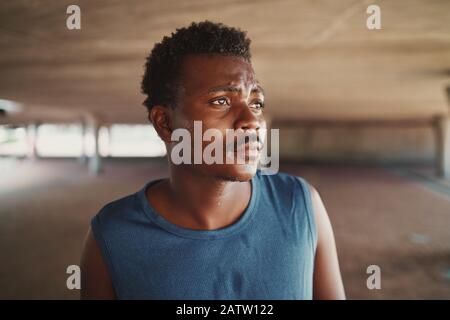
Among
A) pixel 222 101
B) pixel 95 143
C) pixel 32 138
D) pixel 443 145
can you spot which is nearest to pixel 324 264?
pixel 222 101

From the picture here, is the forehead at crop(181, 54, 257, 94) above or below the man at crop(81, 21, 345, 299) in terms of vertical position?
above

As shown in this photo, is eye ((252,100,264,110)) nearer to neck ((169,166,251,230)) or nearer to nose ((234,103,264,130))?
nose ((234,103,264,130))

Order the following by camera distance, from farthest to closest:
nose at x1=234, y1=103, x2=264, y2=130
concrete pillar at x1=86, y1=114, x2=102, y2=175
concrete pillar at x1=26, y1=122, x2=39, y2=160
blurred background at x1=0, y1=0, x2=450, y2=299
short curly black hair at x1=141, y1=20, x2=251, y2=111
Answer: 1. concrete pillar at x1=26, y1=122, x2=39, y2=160
2. concrete pillar at x1=86, y1=114, x2=102, y2=175
3. blurred background at x1=0, y1=0, x2=450, y2=299
4. short curly black hair at x1=141, y1=20, x2=251, y2=111
5. nose at x1=234, y1=103, x2=264, y2=130

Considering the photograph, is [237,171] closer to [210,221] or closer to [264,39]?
[210,221]

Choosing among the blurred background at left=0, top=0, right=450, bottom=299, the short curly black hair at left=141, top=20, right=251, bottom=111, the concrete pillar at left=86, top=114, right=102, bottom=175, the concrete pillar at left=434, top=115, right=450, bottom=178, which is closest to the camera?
the short curly black hair at left=141, top=20, right=251, bottom=111

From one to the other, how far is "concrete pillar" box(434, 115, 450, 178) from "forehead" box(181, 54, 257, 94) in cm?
1624

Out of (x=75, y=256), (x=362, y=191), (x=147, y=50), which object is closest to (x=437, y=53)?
(x=147, y=50)

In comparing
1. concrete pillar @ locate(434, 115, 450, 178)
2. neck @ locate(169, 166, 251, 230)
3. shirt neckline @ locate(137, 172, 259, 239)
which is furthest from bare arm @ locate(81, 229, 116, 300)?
concrete pillar @ locate(434, 115, 450, 178)

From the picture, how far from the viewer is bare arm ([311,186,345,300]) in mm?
1384

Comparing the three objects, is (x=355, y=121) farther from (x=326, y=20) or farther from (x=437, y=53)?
(x=326, y=20)

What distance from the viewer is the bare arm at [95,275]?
4.18 ft

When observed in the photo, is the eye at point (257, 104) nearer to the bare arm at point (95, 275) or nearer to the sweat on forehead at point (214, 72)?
the sweat on forehead at point (214, 72)

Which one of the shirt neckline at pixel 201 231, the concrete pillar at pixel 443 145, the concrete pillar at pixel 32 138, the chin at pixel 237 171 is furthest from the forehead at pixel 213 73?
the concrete pillar at pixel 32 138
